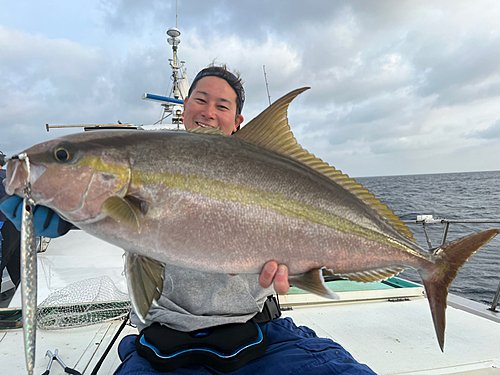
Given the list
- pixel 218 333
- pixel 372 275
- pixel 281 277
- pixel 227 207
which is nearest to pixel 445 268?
pixel 372 275

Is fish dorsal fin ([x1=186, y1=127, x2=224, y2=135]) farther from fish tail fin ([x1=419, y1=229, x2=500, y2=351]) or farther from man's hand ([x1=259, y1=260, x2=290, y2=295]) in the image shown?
fish tail fin ([x1=419, y1=229, x2=500, y2=351])

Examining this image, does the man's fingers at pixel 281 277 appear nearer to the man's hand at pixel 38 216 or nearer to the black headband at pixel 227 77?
the man's hand at pixel 38 216

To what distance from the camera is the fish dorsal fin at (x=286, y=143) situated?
62.3 inches

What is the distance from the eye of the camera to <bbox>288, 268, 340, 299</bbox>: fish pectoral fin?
1494 mm

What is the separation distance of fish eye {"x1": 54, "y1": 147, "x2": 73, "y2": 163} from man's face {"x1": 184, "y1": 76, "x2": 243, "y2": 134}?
1.14 meters

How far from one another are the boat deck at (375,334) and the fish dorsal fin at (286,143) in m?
1.68

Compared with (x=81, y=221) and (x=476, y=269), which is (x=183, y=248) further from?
(x=476, y=269)

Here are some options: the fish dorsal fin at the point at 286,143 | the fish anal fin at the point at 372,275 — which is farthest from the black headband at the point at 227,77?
the fish anal fin at the point at 372,275

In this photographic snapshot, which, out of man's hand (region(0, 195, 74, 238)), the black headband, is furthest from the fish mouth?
the black headband

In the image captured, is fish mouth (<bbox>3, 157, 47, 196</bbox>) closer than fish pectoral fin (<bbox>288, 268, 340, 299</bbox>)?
Yes

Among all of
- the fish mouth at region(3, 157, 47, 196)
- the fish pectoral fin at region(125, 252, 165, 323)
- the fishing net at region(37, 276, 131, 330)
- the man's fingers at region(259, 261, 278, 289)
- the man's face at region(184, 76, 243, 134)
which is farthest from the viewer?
the fishing net at region(37, 276, 131, 330)

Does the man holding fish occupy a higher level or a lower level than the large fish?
lower

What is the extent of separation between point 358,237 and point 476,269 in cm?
1244

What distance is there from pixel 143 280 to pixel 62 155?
2.22ft
